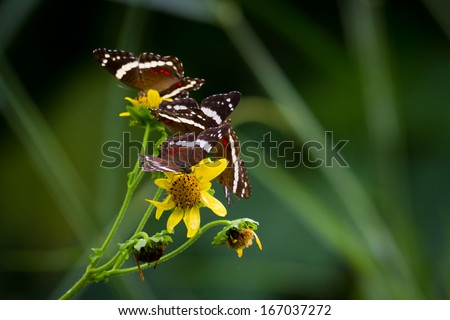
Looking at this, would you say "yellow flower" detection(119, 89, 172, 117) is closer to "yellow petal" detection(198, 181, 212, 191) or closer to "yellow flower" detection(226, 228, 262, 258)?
"yellow petal" detection(198, 181, 212, 191)

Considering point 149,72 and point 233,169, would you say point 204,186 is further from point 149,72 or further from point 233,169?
point 149,72

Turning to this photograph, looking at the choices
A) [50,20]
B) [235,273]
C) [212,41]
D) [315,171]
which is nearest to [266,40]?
[212,41]

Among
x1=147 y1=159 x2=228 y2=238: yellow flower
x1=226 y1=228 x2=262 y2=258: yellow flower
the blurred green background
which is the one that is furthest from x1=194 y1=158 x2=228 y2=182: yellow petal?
the blurred green background

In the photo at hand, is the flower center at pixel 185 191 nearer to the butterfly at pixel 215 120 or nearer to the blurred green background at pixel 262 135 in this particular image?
the butterfly at pixel 215 120

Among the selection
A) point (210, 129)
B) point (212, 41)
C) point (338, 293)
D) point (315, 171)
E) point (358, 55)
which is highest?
point (212, 41)

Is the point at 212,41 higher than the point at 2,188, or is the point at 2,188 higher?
the point at 212,41

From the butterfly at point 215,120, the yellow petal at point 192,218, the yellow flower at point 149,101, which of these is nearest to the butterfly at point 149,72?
the yellow flower at point 149,101

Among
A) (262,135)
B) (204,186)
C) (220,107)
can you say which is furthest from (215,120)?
(262,135)

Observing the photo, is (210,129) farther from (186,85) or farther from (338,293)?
(338,293)
